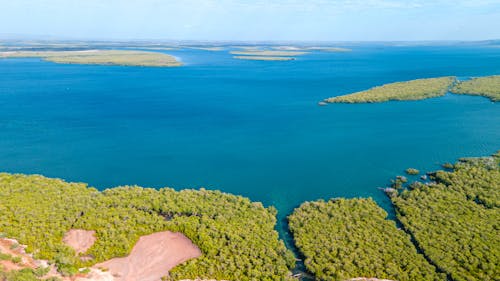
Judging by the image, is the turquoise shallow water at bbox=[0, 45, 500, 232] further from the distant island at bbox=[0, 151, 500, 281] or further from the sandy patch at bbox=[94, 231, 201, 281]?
the sandy patch at bbox=[94, 231, 201, 281]

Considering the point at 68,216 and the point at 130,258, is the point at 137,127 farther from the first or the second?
the point at 130,258

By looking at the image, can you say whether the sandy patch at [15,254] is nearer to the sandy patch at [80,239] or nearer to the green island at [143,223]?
the green island at [143,223]

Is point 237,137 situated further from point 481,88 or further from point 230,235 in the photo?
point 481,88

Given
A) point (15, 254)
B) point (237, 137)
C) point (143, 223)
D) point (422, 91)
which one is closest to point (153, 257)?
point (143, 223)

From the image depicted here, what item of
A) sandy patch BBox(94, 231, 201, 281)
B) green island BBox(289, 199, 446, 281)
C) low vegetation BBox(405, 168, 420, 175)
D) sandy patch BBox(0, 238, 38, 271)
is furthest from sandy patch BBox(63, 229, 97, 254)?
low vegetation BBox(405, 168, 420, 175)

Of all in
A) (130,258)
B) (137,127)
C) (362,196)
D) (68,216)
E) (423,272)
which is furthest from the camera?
(137,127)

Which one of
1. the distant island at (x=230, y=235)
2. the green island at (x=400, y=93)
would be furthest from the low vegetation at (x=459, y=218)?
the green island at (x=400, y=93)

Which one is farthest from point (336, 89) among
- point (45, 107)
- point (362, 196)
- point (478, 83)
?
point (45, 107)
